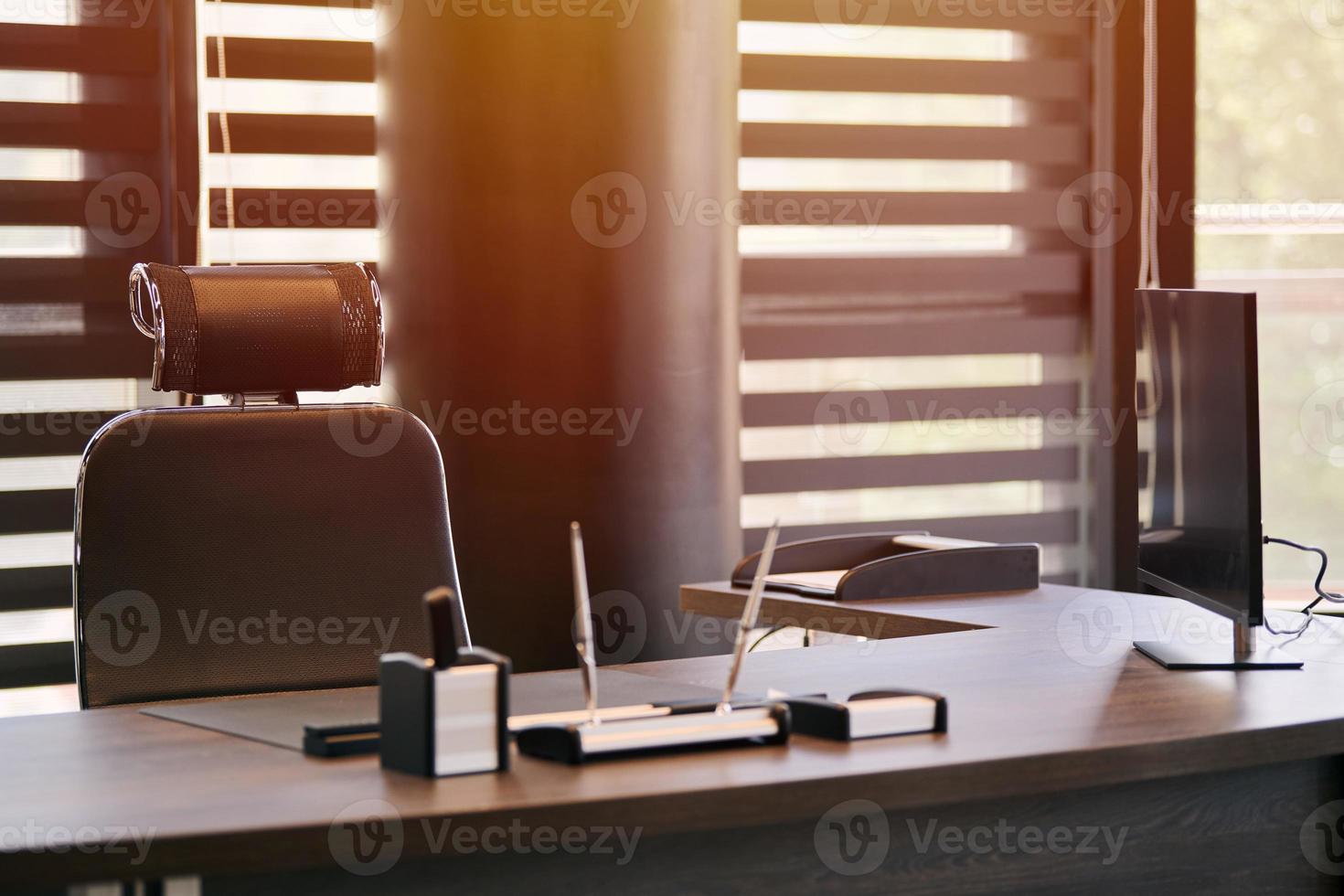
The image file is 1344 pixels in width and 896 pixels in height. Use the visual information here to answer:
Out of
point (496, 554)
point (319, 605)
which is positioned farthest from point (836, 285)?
point (319, 605)

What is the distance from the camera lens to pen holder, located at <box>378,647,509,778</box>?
140 cm

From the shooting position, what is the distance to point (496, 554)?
287 cm

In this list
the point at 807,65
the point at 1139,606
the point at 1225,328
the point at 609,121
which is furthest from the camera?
the point at 807,65

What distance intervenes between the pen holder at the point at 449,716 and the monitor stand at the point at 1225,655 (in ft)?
3.07

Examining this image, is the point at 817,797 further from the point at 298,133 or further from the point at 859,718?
the point at 298,133

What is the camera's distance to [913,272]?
12.1ft

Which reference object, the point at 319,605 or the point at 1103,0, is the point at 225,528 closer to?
the point at 319,605

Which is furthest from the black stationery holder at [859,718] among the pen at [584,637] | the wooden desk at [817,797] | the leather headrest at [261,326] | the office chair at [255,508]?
the leather headrest at [261,326]

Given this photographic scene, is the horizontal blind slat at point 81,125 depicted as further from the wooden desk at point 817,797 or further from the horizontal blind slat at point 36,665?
the wooden desk at point 817,797

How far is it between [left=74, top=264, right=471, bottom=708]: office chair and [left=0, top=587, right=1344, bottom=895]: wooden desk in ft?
1.04

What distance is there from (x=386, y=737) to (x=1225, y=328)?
45.8 inches

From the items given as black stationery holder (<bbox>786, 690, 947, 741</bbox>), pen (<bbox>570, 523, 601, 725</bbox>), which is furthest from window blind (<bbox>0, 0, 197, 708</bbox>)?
black stationery holder (<bbox>786, 690, 947, 741</bbox>)

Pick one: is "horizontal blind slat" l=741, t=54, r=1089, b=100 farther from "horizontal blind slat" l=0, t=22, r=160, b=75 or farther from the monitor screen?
the monitor screen

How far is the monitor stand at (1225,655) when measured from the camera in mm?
1936
